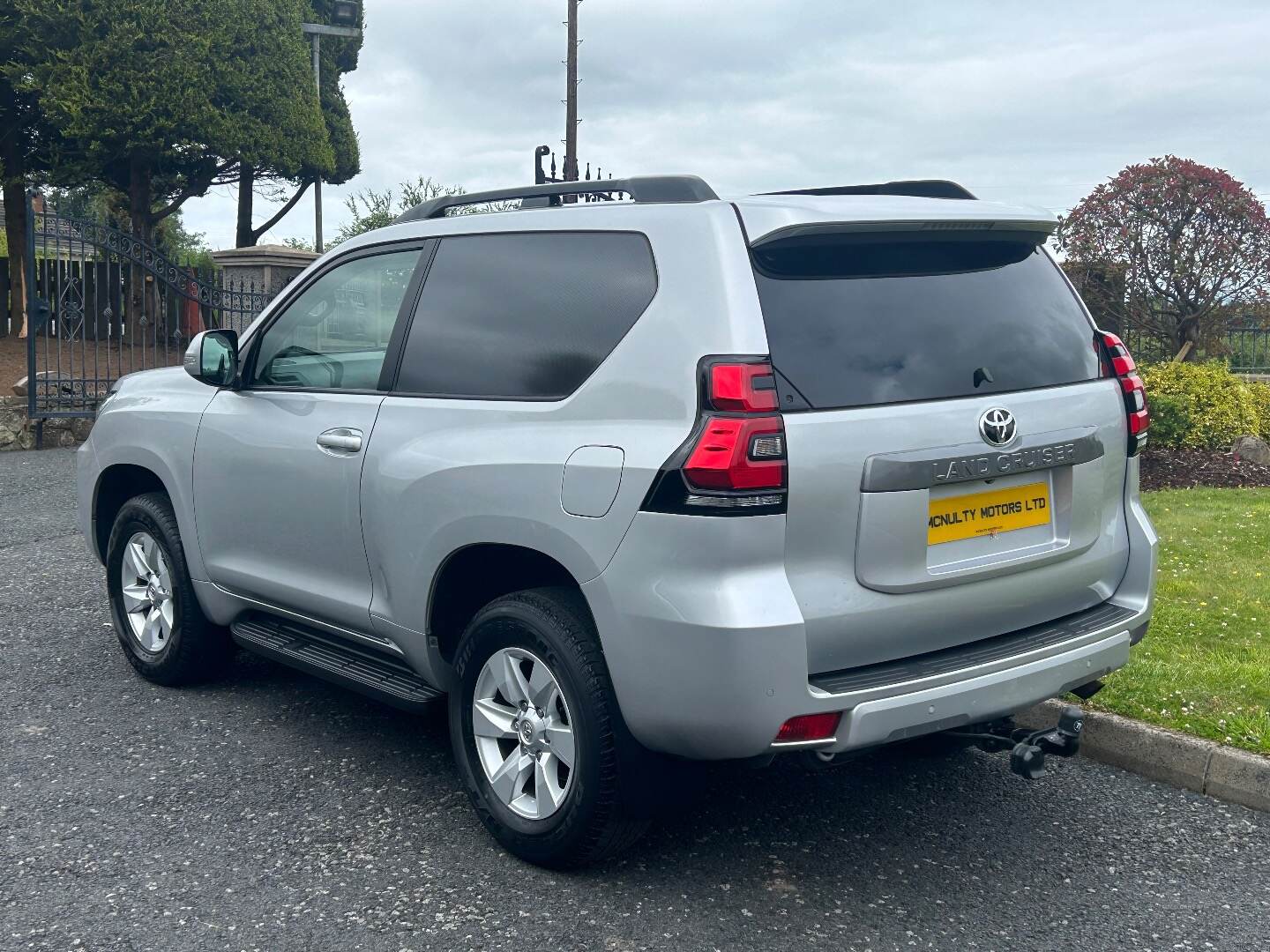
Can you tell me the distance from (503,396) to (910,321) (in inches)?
46.9

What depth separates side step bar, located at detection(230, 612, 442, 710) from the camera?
4.05 metres

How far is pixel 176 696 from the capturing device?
5.25 m

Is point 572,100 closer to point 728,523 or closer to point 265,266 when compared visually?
point 265,266

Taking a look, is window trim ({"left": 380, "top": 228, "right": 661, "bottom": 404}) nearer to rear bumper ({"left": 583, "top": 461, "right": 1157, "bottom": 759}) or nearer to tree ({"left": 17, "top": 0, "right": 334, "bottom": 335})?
rear bumper ({"left": 583, "top": 461, "right": 1157, "bottom": 759})

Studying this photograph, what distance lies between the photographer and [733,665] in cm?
296

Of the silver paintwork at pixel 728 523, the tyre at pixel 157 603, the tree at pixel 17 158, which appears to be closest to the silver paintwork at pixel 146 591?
the tyre at pixel 157 603

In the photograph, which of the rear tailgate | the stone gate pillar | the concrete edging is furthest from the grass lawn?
the stone gate pillar

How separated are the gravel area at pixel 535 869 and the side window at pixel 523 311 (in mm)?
1405

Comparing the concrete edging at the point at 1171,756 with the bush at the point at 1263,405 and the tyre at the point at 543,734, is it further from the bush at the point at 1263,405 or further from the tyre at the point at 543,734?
the bush at the point at 1263,405

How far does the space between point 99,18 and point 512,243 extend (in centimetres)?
1862

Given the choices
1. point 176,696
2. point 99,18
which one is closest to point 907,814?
point 176,696

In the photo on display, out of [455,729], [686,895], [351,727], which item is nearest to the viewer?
[686,895]

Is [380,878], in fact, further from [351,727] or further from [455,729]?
[351,727]

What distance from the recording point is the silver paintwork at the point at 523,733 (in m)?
3.46
